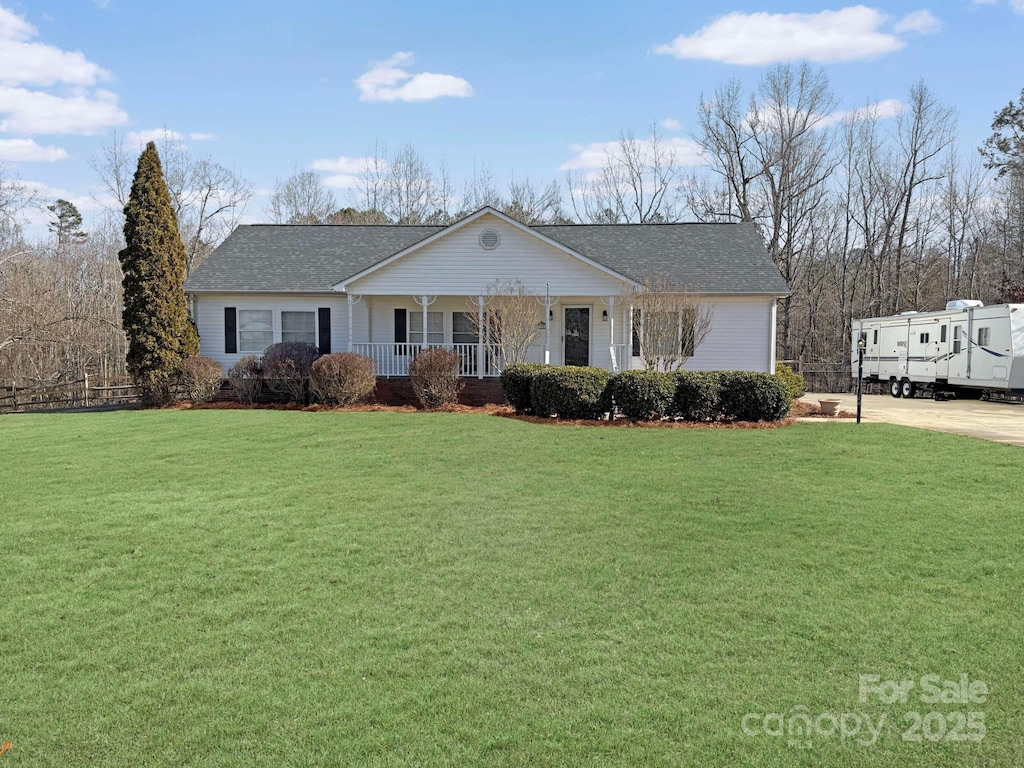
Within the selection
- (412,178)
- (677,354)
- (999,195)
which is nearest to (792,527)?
(677,354)

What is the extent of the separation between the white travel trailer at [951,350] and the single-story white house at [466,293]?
534cm

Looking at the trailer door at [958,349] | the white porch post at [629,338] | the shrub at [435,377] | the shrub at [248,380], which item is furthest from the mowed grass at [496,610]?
the trailer door at [958,349]

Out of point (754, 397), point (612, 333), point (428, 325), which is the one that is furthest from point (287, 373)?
point (754, 397)

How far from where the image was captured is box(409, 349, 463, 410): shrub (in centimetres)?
1652

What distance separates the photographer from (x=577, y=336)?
21078 mm

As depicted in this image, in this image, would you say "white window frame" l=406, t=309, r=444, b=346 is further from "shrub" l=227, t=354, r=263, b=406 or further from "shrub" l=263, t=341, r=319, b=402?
"shrub" l=227, t=354, r=263, b=406

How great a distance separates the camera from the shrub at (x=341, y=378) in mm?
16522

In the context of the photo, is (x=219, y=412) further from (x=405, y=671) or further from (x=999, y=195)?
(x=999, y=195)

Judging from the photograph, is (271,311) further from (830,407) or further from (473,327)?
(830,407)

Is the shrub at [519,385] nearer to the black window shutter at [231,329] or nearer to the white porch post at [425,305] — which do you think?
the white porch post at [425,305]

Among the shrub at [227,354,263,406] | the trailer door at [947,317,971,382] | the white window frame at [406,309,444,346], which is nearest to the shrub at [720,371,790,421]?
the white window frame at [406,309,444,346]

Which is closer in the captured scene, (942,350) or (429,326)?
(429,326)

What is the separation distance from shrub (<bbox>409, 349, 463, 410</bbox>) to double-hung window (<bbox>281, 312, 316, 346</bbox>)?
5396 mm

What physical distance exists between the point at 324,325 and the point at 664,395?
36.4ft
